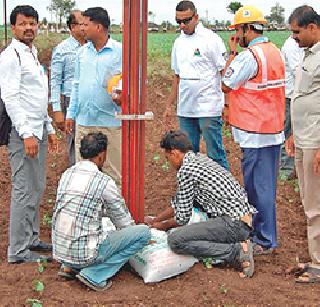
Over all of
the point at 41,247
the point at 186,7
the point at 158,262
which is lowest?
the point at 41,247

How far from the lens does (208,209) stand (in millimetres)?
5027

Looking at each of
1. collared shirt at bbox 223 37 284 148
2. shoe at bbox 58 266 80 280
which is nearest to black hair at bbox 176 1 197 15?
collared shirt at bbox 223 37 284 148

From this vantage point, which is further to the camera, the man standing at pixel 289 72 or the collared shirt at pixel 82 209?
the man standing at pixel 289 72

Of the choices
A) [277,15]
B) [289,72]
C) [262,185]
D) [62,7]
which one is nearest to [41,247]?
[262,185]

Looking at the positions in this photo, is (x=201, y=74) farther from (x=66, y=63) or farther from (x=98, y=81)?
(x=98, y=81)

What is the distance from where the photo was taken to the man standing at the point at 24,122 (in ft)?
15.9

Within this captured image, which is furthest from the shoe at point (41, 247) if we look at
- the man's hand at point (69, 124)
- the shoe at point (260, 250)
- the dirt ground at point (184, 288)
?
the shoe at point (260, 250)

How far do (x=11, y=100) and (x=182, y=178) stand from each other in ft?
4.49

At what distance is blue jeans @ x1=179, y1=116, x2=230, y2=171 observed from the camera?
6.77m

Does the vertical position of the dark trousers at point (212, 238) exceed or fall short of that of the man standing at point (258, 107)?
it falls short

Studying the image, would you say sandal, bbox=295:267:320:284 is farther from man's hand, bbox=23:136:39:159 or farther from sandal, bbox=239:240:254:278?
man's hand, bbox=23:136:39:159

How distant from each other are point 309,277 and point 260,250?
641 millimetres

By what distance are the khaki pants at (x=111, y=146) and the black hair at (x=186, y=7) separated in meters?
1.67

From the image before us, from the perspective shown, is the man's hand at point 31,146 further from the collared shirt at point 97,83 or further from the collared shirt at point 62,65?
the collared shirt at point 62,65
